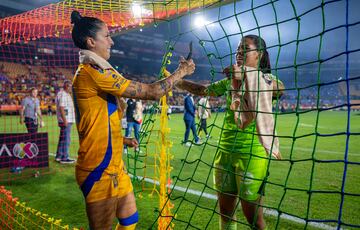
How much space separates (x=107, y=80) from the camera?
2150mm

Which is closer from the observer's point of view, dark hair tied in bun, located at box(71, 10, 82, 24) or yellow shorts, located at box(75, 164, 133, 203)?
yellow shorts, located at box(75, 164, 133, 203)

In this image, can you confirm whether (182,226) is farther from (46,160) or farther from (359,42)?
(359,42)

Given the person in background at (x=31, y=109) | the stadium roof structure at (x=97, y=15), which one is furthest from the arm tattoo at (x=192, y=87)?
the person in background at (x=31, y=109)

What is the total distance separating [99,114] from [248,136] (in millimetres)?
1340

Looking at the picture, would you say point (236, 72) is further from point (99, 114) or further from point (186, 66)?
point (99, 114)

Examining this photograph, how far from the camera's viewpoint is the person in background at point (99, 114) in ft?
7.18

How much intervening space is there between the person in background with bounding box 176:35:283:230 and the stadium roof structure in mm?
817

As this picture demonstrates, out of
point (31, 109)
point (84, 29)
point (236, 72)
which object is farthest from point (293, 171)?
point (31, 109)

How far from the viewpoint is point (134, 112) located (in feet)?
32.6

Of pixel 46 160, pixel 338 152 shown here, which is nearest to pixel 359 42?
pixel 338 152

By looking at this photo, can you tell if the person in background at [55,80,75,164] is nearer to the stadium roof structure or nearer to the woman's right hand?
the stadium roof structure

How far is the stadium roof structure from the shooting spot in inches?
139

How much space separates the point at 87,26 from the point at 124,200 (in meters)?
1.39

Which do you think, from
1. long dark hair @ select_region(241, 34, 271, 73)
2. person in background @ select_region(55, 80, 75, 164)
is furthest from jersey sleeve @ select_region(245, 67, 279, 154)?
person in background @ select_region(55, 80, 75, 164)
